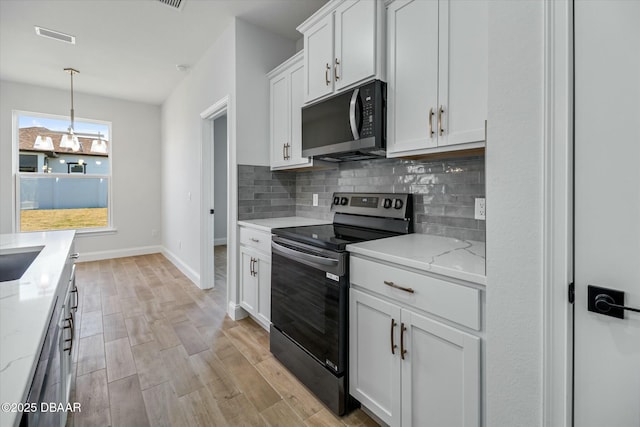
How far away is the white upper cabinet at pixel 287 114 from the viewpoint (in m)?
2.50

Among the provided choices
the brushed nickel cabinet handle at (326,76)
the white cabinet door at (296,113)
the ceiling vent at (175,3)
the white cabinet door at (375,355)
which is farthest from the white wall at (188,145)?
the white cabinet door at (375,355)

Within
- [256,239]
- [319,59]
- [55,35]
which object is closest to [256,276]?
[256,239]

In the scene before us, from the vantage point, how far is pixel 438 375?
1188mm

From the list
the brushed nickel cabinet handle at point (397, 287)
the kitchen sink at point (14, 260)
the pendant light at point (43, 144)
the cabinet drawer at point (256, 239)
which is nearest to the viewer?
the brushed nickel cabinet handle at point (397, 287)

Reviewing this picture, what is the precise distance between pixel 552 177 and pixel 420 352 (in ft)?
2.70

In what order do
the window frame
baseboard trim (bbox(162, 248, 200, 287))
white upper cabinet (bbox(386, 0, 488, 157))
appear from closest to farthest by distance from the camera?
white upper cabinet (bbox(386, 0, 488, 157))
baseboard trim (bbox(162, 248, 200, 287))
the window frame

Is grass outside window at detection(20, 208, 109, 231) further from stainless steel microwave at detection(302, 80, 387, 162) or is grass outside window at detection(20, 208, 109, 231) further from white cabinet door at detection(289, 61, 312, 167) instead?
stainless steel microwave at detection(302, 80, 387, 162)

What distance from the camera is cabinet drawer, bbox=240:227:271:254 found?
7.50 feet

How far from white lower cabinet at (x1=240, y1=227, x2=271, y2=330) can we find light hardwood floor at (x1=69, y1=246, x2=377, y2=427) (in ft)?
0.68

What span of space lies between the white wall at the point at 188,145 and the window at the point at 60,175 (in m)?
→ 0.96

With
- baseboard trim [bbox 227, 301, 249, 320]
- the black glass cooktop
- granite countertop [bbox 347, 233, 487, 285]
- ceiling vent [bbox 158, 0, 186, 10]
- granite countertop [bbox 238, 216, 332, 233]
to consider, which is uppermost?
ceiling vent [bbox 158, 0, 186, 10]

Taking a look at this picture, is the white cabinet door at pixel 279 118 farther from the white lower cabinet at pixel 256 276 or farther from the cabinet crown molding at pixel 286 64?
the white lower cabinet at pixel 256 276

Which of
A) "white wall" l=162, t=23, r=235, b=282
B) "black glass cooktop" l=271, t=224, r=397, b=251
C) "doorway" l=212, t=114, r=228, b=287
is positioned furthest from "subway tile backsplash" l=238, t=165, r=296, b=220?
"doorway" l=212, t=114, r=228, b=287

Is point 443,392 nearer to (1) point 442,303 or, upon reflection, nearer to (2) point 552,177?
(1) point 442,303
